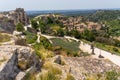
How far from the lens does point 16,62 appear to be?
442 inches

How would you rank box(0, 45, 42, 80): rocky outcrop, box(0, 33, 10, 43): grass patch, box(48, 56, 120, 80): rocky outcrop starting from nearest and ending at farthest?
1. box(0, 45, 42, 80): rocky outcrop
2. box(48, 56, 120, 80): rocky outcrop
3. box(0, 33, 10, 43): grass patch

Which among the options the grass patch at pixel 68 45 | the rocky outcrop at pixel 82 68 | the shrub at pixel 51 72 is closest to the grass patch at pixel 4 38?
the rocky outcrop at pixel 82 68

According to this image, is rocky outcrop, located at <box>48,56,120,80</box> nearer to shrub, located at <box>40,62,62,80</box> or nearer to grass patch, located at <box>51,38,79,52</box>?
shrub, located at <box>40,62,62,80</box>

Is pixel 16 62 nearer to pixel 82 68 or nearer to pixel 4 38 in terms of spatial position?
pixel 4 38

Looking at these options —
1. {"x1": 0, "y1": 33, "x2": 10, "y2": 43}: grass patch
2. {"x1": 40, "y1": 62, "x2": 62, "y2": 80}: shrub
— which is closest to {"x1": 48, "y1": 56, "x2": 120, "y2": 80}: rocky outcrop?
{"x1": 40, "y1": 62, "x2": 62, "y2": 80}: shrub

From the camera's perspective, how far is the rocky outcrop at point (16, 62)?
33.1ft

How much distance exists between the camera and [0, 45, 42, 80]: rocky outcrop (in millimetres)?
10078

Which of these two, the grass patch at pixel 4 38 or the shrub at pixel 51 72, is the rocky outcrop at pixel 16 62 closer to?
the shrub at pixel 51 72

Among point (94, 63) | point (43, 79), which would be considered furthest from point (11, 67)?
point (94, 63)

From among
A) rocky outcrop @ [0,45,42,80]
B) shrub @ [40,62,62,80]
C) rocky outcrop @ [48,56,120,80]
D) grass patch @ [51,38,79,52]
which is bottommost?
grass patch @ [51,38,79,52]

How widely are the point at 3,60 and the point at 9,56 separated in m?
0.40

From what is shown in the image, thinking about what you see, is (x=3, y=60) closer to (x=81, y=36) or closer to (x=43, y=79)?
(x=43, y=79)

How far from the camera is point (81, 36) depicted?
6700cm

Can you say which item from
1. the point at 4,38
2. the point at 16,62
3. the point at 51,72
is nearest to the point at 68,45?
the point at 4,38
